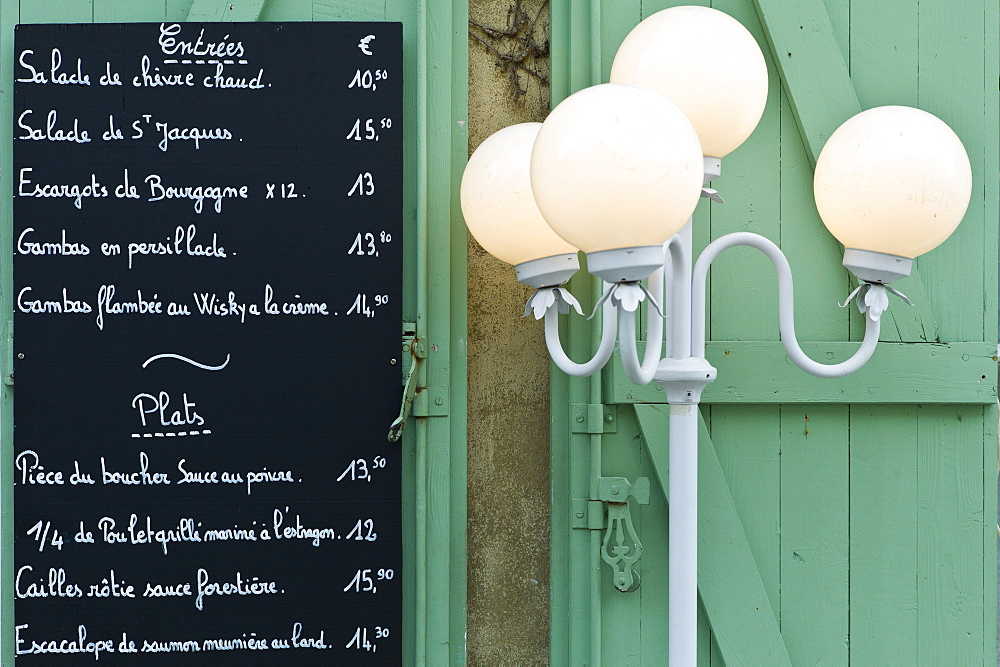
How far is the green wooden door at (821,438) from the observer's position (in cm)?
182

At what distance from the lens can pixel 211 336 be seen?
5.82 ft

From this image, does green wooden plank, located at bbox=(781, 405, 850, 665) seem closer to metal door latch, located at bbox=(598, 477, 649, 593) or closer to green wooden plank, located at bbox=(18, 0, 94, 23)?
metal door latch, located at bbox=(598, 477, 649, 593)

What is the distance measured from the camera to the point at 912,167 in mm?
1245

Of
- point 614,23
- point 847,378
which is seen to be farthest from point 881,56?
point 847,378

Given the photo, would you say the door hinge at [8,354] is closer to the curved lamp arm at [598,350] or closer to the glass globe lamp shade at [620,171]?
the curved lamp arm at [598,350]

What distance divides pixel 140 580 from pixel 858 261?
62.7 inches

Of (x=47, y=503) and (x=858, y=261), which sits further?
(x=47, y=503)

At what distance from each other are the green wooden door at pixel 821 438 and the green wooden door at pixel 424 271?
0.78ft

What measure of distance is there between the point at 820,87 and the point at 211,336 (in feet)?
4.83

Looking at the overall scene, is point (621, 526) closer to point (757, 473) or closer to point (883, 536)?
point (757, 473)

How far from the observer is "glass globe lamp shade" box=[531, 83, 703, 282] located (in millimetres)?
1057

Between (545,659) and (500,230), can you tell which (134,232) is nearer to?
(500,230)

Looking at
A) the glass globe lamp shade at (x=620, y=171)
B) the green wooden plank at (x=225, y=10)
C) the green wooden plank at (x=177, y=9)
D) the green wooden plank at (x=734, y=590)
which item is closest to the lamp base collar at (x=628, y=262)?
the glass globe lamp shade at (x=620, y=171)

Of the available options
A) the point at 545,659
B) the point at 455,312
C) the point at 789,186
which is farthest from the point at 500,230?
the point at 545,659
